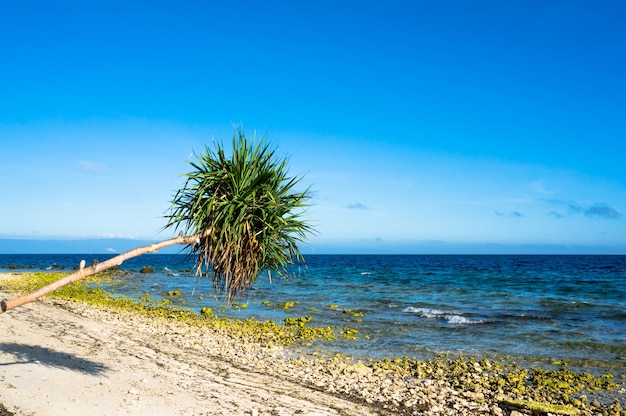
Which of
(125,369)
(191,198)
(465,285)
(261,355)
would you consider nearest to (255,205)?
(191,198)

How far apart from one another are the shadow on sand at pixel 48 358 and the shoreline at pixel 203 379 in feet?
0.07

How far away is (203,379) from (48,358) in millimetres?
3770

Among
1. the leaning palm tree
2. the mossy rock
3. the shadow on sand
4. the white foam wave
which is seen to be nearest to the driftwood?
the leaning palm tree

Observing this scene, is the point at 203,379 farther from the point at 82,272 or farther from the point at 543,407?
the point at 543,407

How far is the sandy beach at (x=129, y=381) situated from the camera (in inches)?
330

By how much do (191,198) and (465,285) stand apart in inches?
1517

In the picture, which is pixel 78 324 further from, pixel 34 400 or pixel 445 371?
pixel 445 371

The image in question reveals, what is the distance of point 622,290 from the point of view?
37.0 m

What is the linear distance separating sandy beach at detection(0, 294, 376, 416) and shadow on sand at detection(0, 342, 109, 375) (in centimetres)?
2

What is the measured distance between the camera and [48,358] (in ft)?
36.5

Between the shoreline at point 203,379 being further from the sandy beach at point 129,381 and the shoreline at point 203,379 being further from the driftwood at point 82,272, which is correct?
the driftwood at point 82,272

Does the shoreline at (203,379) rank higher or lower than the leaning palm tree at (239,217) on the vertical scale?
lower

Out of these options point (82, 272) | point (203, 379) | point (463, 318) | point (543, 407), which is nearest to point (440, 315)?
point (463, 318)

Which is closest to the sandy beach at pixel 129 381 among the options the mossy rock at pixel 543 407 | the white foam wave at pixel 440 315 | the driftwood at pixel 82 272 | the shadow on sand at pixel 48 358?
the shadow on sand at pixel 48 358
